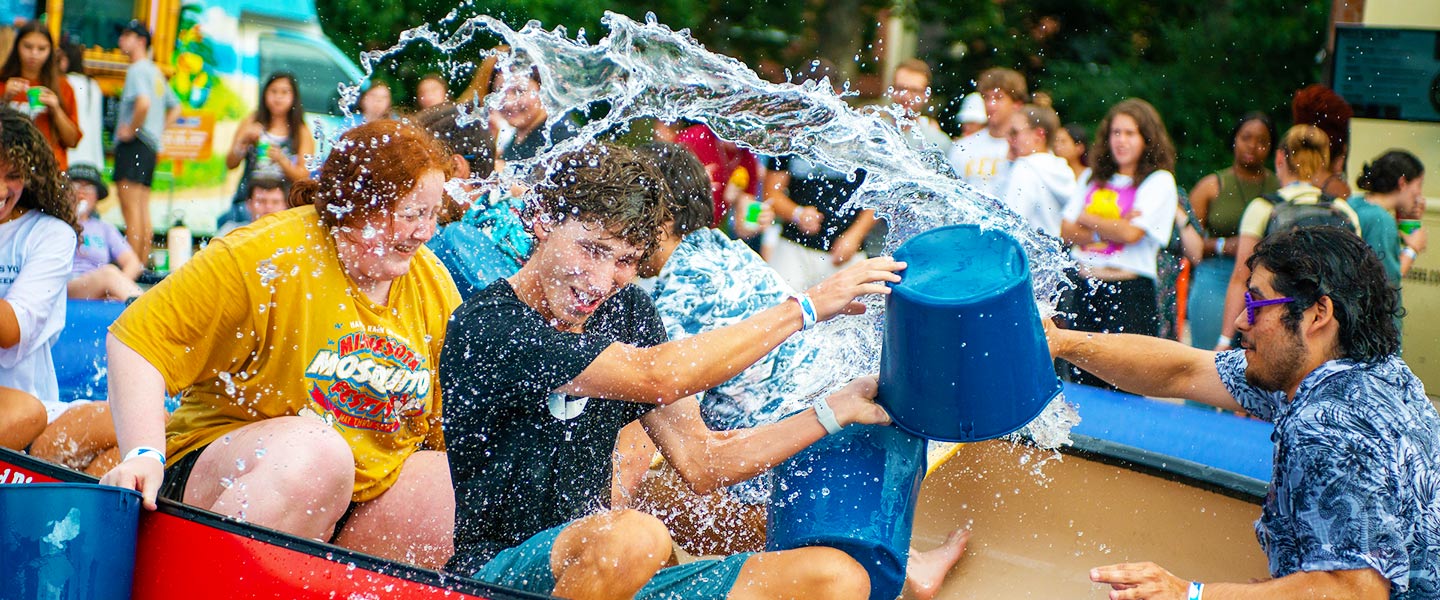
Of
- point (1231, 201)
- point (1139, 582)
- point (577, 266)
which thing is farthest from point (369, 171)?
point (1231, 201)

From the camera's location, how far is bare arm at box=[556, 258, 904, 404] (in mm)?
2680

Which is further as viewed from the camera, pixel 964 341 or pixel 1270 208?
pixel 1270 208

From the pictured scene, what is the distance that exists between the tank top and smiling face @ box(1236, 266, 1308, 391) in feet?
11.3

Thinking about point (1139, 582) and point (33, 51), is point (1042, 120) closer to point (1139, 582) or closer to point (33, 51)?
point (1139, 582)

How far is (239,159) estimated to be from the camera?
7.68 m

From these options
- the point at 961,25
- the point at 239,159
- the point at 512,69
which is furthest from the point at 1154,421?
the point at 961,25

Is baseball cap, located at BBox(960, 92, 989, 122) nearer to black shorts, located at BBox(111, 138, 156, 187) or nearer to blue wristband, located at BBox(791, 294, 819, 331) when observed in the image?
blue wristband, located at BBox(791, 294, 819, 331)

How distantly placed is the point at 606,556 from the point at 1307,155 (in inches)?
170

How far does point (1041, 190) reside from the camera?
5.99 m

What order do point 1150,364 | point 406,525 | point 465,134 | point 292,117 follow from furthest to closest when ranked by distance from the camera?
1. point 292,117
2. point 465,134
3. point 1150,364
4. point 406,525

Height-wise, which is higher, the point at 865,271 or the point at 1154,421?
the point at 865,271

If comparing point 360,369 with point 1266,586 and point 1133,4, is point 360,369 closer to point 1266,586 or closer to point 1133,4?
point 1266,586

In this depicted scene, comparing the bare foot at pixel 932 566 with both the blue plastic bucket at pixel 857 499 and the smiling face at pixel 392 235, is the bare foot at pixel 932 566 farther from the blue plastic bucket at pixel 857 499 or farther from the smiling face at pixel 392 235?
the smiling face at pixel 392 235

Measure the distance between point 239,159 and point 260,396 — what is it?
500cm
